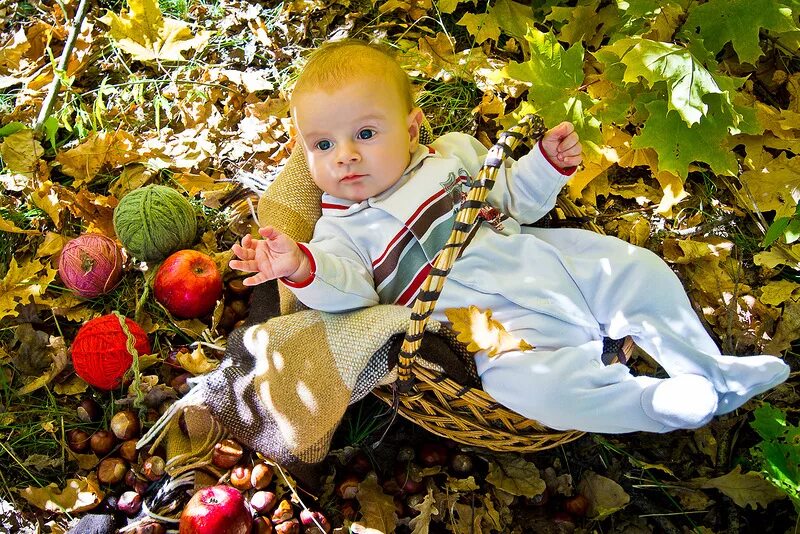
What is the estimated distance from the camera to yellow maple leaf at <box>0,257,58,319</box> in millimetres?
2523

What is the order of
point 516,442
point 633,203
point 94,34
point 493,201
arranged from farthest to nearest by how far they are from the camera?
point 94,34 → point 633,203 → point 493,201 → point 516,442

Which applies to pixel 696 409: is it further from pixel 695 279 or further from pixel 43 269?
pixel 43 269

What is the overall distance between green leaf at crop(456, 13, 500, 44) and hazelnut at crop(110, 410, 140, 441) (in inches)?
→ 82.6

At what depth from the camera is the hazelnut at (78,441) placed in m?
2.33

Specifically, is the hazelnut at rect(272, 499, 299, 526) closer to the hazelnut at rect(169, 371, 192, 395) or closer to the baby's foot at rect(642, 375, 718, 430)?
the hazelnut at rect(169, 371, 192, 395)

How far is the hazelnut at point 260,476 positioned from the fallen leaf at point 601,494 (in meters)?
1.03

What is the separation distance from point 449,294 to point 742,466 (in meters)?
1.11

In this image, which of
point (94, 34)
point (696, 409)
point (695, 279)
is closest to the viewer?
point (696, 409)

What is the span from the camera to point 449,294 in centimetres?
219

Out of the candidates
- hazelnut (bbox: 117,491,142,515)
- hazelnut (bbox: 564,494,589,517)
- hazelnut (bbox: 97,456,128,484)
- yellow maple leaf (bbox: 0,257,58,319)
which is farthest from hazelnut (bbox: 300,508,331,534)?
yellow maple leaf (bbox: 0,257,58,319)

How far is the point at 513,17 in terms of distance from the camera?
300cm

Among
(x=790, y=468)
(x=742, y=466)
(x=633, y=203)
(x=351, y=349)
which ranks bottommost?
(x=742, y=466)

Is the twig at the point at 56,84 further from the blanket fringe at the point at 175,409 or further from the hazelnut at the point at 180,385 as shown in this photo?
the blanket fringe at the point at 175,409

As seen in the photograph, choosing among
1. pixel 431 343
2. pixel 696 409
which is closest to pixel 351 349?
pixel 431 343
